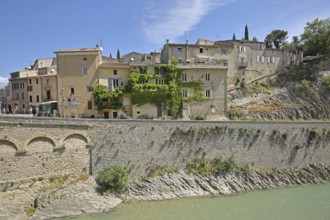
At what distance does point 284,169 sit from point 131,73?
18930 millimetres

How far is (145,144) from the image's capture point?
22672 mm

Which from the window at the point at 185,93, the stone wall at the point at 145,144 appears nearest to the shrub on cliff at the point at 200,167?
the stone wall at the point at 145,144

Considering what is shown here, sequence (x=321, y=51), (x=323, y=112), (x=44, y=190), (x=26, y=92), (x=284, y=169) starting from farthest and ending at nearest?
1. (x=321, y=51)
2. (x=323, y=112)
3. (x=26, y=92)
4. (x=284, y=169)
5. (x=44, y=190)

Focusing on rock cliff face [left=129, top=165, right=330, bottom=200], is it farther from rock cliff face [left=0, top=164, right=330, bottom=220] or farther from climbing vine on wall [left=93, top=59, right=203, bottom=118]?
climbing vine on wall [left=93, top=59, right=203, bottom=118]

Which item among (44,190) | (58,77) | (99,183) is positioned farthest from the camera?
(58,77)

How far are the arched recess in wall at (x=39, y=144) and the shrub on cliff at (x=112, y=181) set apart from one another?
4502 mm

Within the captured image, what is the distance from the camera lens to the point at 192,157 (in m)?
23.4

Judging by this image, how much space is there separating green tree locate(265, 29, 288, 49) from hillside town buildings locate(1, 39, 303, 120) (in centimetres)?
2880

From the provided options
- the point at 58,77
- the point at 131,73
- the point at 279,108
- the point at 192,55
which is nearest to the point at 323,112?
the point at 279,108

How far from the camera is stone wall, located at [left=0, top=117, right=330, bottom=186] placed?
64.3 feet

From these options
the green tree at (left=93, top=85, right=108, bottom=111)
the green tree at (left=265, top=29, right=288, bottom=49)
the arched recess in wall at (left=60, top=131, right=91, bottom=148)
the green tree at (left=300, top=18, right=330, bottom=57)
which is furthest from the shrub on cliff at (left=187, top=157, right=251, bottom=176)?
the green tree at (left=265, top=29, right=288, bottom=49)

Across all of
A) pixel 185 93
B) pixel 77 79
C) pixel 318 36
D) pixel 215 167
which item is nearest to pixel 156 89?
pixel 185 93

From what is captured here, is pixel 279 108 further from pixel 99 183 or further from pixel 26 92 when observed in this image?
pixel 26 92

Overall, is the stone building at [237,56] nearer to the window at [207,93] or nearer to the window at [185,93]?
the window at [207,93]
